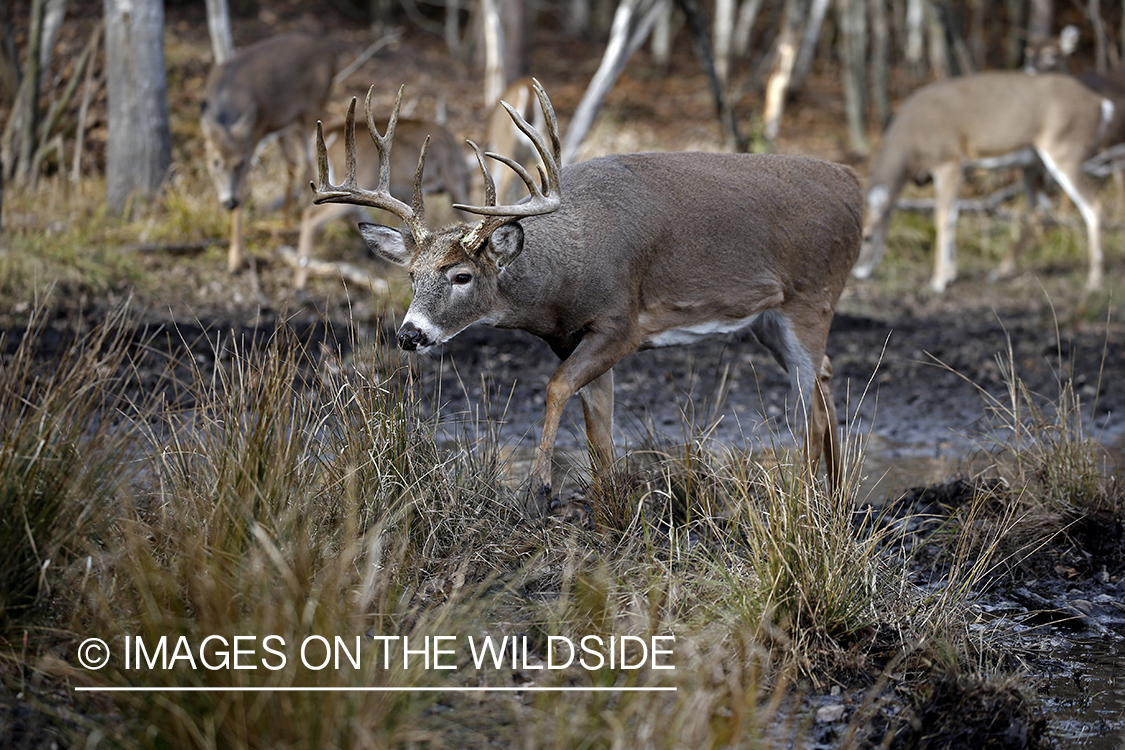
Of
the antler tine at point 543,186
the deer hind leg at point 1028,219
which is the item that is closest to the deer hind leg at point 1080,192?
the deer hind leg at point 1028,219

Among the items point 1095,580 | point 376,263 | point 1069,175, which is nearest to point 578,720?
point 1095,580

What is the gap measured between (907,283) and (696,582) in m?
9.17

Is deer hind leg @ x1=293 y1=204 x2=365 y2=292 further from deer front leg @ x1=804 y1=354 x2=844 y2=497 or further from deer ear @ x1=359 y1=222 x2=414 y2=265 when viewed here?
deer front leg @ x1=804 y1=354 x2=844 y2=497

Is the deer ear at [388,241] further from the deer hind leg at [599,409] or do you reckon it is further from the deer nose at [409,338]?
the deer hind leg at [599,409]

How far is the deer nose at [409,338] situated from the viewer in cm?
470

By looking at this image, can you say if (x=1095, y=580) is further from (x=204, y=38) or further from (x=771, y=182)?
(x=204, y=38)

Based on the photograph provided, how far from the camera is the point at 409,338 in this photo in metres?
4.71

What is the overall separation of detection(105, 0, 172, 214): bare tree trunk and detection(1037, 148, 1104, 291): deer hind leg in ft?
30.1

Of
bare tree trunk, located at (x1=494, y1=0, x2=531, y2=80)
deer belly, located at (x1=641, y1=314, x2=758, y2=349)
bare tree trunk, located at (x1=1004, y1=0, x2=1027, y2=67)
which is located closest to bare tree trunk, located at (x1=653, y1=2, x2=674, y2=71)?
bare tree trunk, located at (x1=1004, y1=0, x2=1027, y2=67)

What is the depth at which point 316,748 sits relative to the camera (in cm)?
276

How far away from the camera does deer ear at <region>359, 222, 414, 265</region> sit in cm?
512

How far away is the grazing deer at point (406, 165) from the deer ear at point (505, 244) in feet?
17.3

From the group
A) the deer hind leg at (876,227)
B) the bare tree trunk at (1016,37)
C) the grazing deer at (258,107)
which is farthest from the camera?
the bare tree trunk at (1016,37)

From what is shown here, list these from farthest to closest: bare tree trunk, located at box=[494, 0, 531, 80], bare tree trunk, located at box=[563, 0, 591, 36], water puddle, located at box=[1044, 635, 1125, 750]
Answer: bare tree trunk, located at box=[563, 0, 591, 36] → bare tree trunk, located at box=[494, 0, 531, 80] → water puddle, located at box=[1044, 635, 1125, 750]
